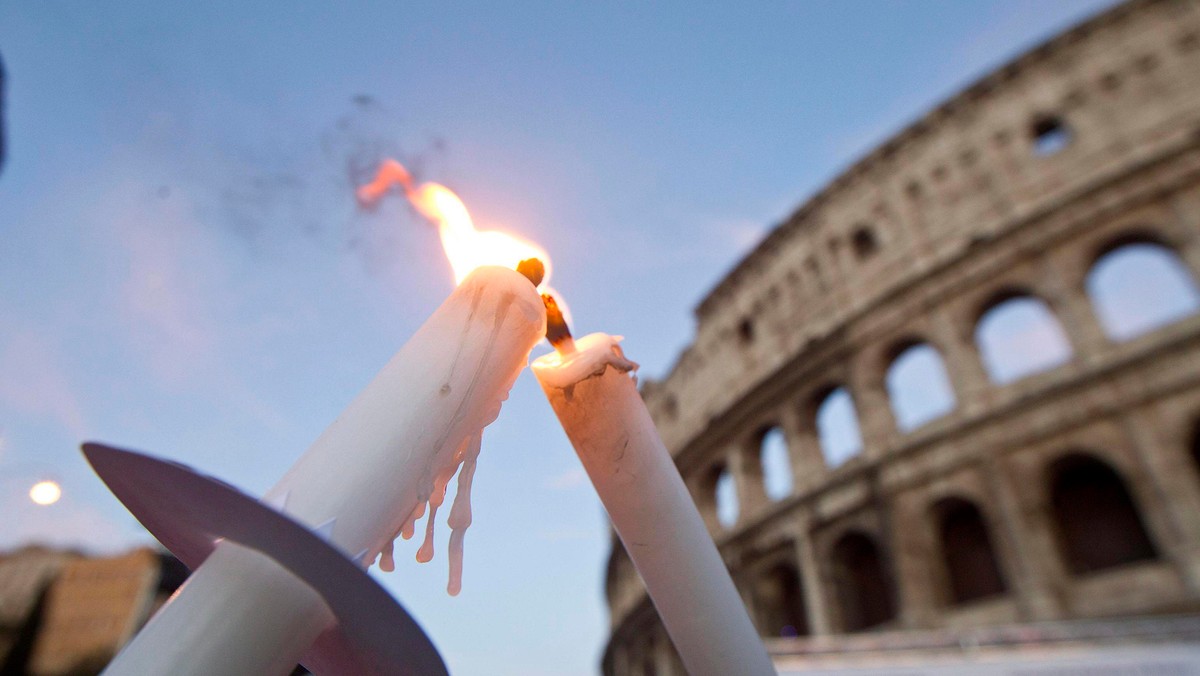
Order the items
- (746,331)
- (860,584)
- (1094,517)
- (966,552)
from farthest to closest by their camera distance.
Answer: (746,331) < (860,584) < (966,552) < (1094,517)

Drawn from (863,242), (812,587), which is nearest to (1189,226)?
(863,242)

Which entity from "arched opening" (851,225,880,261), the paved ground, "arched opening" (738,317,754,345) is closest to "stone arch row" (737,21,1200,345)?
"arched opening" (851,225,880,261)

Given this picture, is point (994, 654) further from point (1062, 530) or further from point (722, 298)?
point (722, 298)

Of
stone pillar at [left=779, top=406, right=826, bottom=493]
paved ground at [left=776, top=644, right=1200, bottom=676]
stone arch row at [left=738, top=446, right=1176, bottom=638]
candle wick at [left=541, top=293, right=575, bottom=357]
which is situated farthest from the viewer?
stone pillar at [left=779, top=406, right=826, bottom=493]

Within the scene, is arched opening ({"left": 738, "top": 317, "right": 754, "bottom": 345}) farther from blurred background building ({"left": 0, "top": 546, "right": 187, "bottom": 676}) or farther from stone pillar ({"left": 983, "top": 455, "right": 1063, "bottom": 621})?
blurred background building ({"left": 0, "top": 546, "right": 187, "bottom": 676})

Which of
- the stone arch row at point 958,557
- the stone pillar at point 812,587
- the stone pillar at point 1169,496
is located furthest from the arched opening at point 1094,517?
the stone pillar at point 812,587

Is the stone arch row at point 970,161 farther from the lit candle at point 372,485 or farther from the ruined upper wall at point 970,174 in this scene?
the lit candle at point 372,485

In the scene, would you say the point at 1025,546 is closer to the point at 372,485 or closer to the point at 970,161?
the point at 970,161
